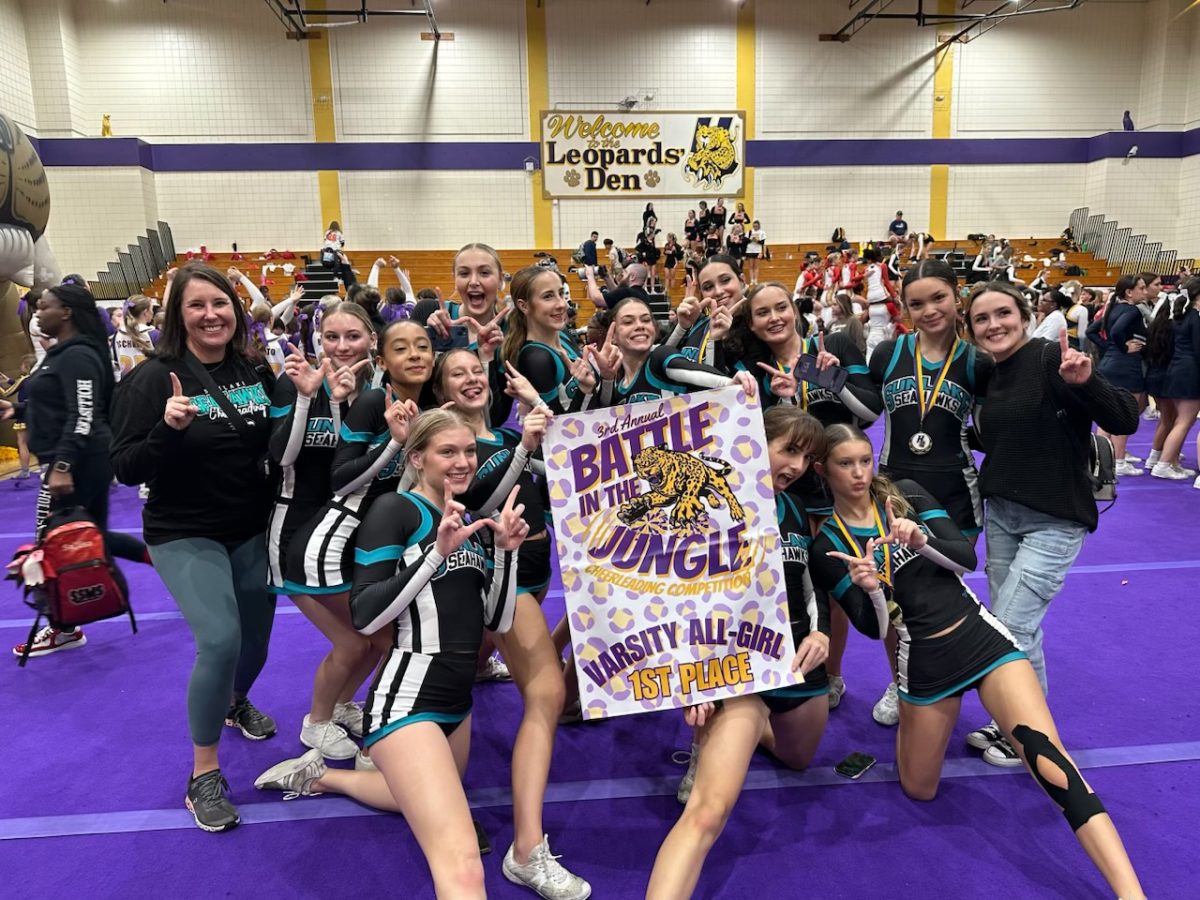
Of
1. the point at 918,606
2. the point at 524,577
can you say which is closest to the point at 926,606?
the point at 918,606

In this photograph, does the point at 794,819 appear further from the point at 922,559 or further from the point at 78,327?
the point at 78,327

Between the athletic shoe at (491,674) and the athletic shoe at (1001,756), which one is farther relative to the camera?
the athletic shoe at (491,674)

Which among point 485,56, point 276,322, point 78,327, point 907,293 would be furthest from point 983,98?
point 78,327

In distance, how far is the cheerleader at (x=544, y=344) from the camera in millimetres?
3438

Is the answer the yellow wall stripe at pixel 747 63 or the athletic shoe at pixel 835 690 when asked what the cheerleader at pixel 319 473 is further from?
the yellow wall stripe at pixel 747 63

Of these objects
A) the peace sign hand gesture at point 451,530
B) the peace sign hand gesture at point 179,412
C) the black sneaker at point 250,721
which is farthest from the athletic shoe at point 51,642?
the peace sign hand gesture at point 451,530

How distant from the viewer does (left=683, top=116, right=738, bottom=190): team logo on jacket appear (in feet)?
67.1

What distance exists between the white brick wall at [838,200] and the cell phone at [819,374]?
19.2 meters

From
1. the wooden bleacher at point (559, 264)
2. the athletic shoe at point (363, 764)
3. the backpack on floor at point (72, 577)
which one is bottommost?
the athletic shoe at point (363, 764)

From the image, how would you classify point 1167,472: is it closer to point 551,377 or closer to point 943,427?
point 943,427

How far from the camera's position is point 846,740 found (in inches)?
131

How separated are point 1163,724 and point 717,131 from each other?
781 inches

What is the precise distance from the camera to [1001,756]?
Result: 10.2ft

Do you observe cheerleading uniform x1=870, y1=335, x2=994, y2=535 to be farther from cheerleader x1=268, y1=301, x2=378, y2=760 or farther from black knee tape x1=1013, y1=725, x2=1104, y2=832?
cheerleader x1=268, y1=301, x2=378, y2=760
